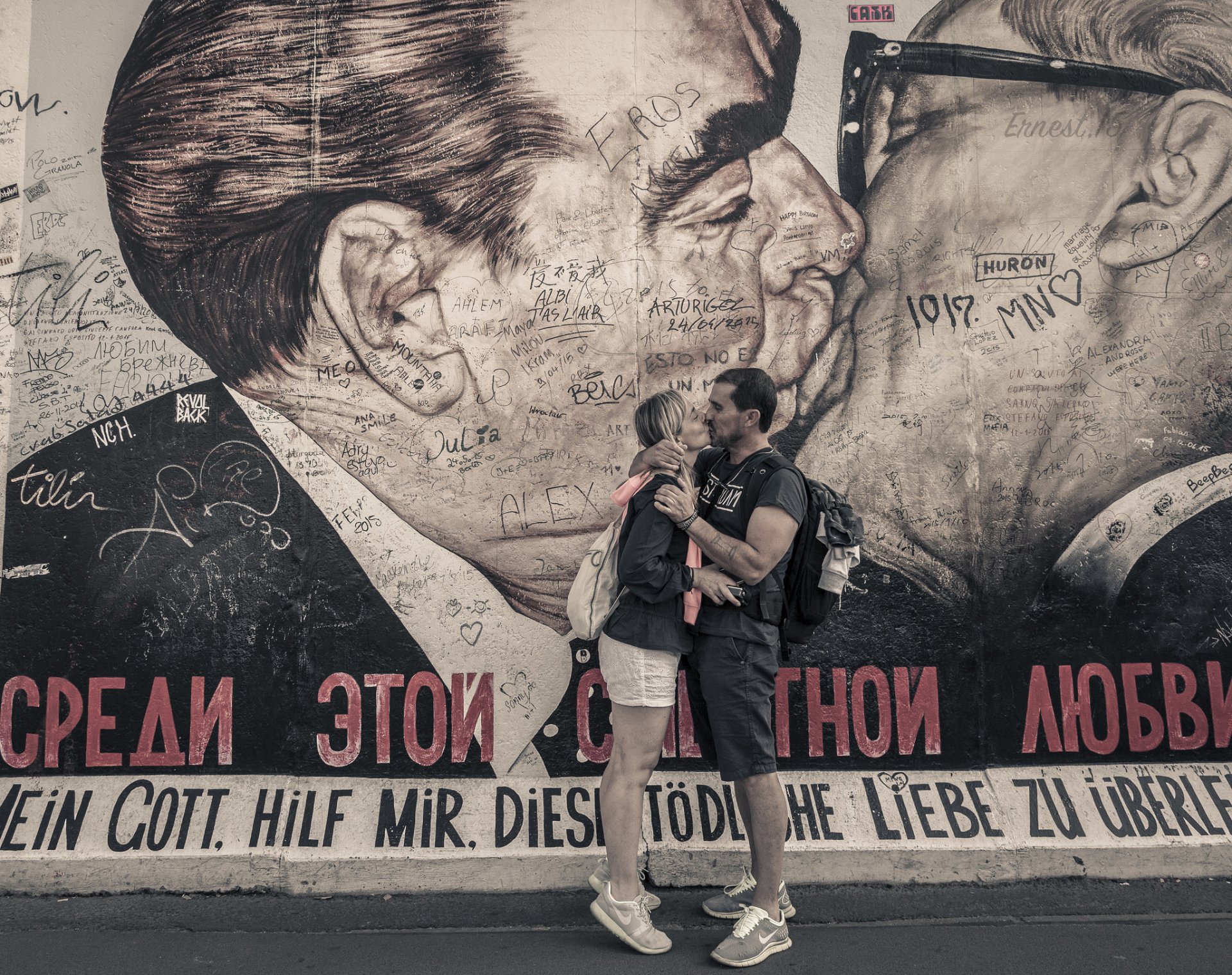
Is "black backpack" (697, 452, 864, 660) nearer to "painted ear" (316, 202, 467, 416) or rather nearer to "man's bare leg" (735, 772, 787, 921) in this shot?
"man's bare leg" (735, 772, 787, 921)

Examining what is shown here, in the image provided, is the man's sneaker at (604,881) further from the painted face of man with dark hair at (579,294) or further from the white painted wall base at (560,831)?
the painted face of man with dark hair at (579,294)

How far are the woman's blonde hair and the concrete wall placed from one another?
3.98 ft

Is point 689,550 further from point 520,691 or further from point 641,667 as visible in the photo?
point 520,691

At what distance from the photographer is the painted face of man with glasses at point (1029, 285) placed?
177 inches

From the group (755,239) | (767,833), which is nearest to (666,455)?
(767,833)

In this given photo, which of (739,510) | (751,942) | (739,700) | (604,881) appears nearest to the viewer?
(751,942)

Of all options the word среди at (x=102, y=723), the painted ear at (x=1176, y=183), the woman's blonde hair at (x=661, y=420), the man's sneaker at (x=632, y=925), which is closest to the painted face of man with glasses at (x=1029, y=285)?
the painted ear at (x=1176, y=183)

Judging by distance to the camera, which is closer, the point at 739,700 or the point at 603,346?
the point at 739,700

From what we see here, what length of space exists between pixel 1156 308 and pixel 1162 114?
3.37 ft

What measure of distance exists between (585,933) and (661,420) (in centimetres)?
190

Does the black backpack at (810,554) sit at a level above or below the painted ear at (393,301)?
below

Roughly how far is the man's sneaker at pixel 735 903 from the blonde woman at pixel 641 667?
0.97 feet

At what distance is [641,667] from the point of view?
124 inches

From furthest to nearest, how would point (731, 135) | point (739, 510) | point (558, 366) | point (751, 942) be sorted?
point (731, 135) → point (558, 366) → point (739, 510) → point (751, 942)
